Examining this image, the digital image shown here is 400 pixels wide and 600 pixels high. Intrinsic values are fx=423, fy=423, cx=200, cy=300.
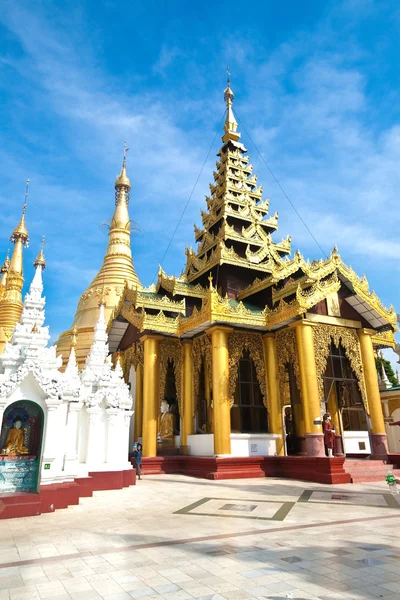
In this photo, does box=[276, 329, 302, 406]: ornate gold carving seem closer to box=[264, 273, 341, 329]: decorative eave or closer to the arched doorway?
box=[264, 273, 341, 329]: decorative eave

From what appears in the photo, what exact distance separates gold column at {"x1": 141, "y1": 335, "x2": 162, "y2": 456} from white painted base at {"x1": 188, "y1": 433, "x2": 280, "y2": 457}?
1.68 metres

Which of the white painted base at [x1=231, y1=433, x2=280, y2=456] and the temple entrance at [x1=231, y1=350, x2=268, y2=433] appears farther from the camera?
the temple entrance at [x1=231, y1=350, x2=268, y2=433]

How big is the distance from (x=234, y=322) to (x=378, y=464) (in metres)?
6.04

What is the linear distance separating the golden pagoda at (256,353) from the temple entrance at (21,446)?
6.84 meters

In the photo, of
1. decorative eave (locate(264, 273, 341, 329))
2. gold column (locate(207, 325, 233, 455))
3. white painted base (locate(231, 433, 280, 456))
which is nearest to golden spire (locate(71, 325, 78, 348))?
gold column (locate(207, 325, 233, 455))

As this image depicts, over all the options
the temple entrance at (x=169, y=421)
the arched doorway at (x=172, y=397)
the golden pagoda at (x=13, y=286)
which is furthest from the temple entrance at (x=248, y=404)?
the golden pagoda at (x=13, y=286)

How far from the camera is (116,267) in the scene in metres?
29.0

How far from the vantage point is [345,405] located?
16.6 m

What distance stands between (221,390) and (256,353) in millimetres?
2309

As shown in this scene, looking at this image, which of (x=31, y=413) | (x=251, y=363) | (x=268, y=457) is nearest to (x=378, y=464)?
(x=268, y=457)

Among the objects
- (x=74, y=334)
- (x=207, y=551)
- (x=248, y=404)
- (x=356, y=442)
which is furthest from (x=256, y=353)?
(x=74, y=334)

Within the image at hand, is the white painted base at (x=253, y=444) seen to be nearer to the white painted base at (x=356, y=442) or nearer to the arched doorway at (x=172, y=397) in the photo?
the white painted base at (x=356, y=442)

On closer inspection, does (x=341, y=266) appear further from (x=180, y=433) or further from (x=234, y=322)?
(x=180, y=433)

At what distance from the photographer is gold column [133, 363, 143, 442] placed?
55.1 feet
